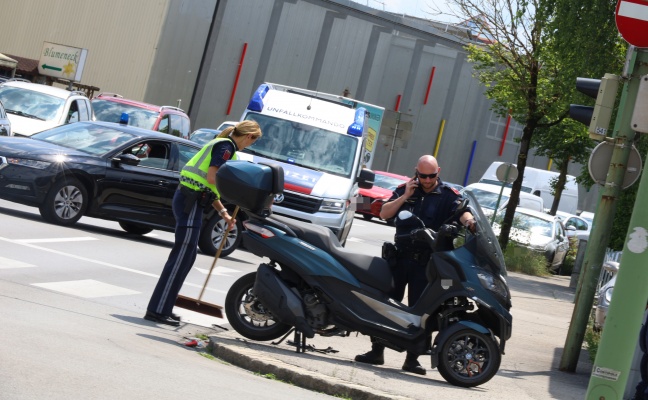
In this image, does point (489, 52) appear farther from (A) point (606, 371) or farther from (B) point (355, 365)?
(A) point (606, 371)

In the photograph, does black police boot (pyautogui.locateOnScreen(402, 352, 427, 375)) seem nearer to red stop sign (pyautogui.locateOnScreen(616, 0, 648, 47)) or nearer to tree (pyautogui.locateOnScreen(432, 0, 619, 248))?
red stop sign (pyautogui.locateOnScreen(616, 0, 648, 47))

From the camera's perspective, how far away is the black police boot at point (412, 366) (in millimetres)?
9930

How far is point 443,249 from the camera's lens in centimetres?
969

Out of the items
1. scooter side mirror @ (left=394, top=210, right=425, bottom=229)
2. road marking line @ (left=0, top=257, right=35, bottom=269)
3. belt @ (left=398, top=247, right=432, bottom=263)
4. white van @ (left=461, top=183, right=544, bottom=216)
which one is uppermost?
white van @ (left=461, top=183, right=544, bottom=216)

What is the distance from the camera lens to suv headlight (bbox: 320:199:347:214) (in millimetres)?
19391

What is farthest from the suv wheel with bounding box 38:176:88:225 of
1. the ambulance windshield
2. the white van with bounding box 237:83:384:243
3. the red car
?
the red car

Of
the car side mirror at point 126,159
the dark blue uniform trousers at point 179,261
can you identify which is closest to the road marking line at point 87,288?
the dark blue uniform trousers at point 179,261

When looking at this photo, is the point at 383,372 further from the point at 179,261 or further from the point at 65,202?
the point at 65,202

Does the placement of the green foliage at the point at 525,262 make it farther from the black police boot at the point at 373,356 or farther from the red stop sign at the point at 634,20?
the red stop sign at the point at 634,20

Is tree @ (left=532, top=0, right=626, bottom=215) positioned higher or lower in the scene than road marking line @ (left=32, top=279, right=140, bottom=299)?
higher

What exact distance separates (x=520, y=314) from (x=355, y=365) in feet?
28.1

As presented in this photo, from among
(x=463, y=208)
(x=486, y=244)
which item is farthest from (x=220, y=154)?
(x=486, y=244)

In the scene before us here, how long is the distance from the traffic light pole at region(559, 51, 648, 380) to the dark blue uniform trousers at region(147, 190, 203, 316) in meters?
3.89

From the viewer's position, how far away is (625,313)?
633 centimetres
